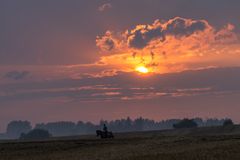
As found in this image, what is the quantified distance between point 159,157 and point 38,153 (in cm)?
2061

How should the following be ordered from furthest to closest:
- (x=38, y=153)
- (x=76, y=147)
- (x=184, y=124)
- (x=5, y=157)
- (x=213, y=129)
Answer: (x=184, y=124)
(x=213, y=129)
(x=76, y=147)
(x=38, y=153)
(x=5, y=157)

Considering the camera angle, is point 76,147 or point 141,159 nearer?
point 141,159

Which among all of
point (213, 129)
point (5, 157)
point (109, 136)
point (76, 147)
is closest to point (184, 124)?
point (213, 129)

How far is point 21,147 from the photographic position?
227 feet

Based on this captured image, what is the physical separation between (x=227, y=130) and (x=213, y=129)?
9934mm

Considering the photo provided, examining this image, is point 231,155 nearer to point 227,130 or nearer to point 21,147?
point 21,147

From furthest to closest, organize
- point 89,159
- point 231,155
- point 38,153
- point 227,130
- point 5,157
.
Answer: point 227,130 → point 38,153 → point 5,157 → point 89,159 → point 231,155

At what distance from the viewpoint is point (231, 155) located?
140 feet

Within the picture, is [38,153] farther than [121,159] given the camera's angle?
Yes

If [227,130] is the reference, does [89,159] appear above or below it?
below

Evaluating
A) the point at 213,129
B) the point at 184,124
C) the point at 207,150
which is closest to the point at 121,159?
the point at 207,150

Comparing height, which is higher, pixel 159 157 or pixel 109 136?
pixel 109 136

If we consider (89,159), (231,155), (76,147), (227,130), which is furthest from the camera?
(227,130)

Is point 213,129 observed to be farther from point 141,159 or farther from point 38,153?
point 141,159
